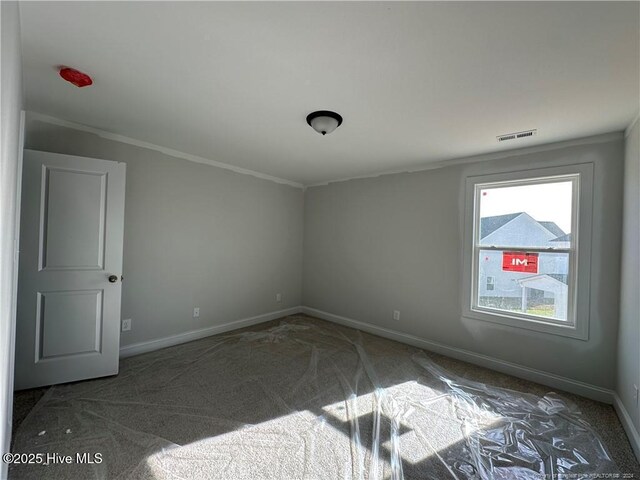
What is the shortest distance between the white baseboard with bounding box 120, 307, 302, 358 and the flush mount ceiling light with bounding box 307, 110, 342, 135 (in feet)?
9.72

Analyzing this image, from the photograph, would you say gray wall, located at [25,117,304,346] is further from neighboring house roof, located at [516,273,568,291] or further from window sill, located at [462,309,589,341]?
neighboring house roof, located at [516,273,568,291]

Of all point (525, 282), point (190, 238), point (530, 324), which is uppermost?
point (190, 238)

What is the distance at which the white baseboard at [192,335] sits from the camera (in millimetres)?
3217

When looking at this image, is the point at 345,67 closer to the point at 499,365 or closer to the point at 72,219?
the point at 72,219

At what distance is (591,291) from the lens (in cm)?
265

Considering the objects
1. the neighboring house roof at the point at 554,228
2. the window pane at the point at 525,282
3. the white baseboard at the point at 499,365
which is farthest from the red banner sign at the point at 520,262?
the white baseboard at the point at 499,365

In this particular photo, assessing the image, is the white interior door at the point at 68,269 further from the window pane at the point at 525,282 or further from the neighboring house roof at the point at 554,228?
the neighboring house roof at the point at 554,228

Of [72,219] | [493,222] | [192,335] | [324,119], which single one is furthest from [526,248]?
[72,219]

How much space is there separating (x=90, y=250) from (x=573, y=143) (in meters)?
4.60

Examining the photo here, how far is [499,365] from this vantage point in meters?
3.11

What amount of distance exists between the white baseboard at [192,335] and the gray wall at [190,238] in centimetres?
6

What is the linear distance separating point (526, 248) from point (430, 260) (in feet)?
3.32

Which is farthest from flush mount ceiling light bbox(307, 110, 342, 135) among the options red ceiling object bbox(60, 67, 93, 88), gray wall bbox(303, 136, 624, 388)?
gray wall bbox(303, 136, 624, 388)

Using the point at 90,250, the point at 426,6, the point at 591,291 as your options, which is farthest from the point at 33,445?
the point at 591,291
